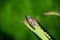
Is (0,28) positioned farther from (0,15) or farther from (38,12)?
(38,12)

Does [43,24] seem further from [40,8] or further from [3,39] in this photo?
[3,39]

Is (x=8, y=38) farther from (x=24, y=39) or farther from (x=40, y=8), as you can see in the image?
(x=40, y=8)

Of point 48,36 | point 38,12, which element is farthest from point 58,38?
point 38,12

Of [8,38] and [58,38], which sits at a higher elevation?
[58,38]

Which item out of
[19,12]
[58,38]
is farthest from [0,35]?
[58,38]

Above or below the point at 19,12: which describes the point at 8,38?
below
